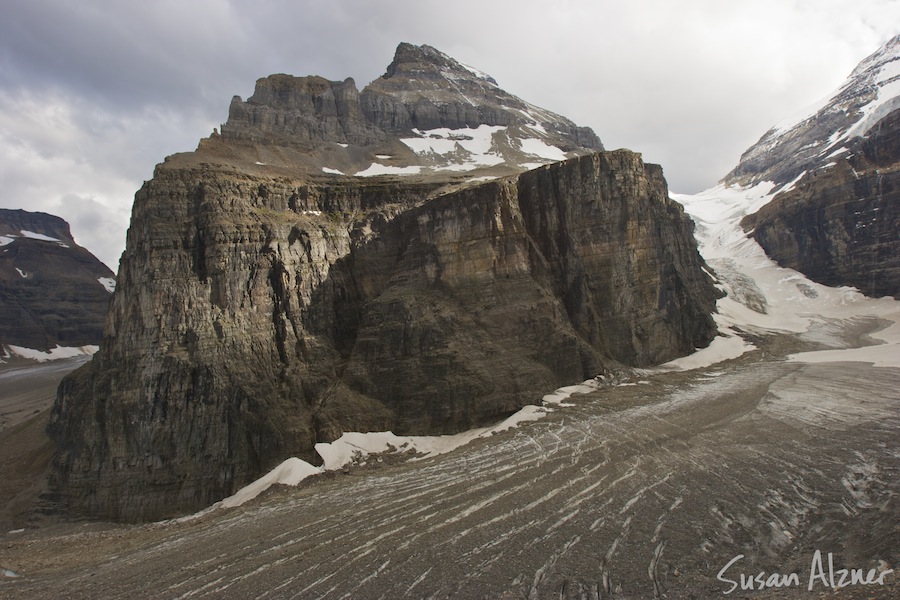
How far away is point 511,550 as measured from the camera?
11.6 meters

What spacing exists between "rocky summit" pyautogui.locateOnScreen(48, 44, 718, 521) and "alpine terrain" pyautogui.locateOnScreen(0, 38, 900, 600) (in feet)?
0.49

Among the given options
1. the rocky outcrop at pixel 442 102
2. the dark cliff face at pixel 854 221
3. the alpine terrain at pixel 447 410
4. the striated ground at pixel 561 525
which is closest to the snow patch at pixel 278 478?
the alpine terrain at pixel 447 410

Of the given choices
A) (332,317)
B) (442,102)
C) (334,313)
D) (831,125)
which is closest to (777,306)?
(442,102)

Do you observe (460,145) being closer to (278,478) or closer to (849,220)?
(278,478)

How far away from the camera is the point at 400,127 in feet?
203

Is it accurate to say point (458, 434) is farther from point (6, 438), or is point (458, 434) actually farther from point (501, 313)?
point (6, 438)

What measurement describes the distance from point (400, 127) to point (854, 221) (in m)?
59.4

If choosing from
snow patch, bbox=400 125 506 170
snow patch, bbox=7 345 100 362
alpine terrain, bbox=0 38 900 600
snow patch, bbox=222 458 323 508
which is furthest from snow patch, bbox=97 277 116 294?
snow patch, bbox=222 458 323 508

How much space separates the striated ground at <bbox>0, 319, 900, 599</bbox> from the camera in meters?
10.3

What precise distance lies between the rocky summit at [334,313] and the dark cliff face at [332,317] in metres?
0.09

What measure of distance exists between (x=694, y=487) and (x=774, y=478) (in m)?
2.57

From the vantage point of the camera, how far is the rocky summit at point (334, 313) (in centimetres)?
2439

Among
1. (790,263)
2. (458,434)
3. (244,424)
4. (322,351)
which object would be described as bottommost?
(458,434)

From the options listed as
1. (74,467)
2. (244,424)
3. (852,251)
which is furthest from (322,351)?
(852,251)
